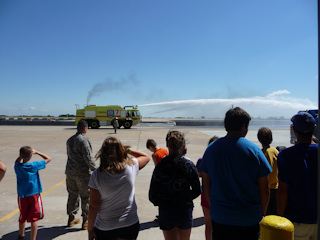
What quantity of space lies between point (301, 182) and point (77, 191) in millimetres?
3502

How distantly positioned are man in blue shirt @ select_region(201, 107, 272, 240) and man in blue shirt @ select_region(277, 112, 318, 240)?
0.25m

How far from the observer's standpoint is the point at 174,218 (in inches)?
100

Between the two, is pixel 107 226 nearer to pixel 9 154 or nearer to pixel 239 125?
pixel 239 125

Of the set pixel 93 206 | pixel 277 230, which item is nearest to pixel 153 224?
pixel 93 206

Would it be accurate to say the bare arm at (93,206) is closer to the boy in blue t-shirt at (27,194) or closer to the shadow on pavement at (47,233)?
the boy in blue t-shirt at (27,194)

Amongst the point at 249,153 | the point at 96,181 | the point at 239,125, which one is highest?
the point at 239,125

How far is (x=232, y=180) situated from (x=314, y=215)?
86 centimetres

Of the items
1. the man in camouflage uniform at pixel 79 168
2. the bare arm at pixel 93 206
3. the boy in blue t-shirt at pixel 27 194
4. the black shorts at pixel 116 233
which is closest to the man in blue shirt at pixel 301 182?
the black shorts at pixel 116 233

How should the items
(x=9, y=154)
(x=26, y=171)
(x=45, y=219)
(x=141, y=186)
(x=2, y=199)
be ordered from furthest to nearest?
(x=9, y=154) → (x=141, y=186) → (x=2, y=199) → (x=45, y=219) → (x=26, y=171)

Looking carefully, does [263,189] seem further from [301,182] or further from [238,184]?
[301,182]

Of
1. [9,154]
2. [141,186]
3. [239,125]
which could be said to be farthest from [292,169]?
[9,154]

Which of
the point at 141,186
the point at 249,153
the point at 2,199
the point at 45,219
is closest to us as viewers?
the point at 249,153

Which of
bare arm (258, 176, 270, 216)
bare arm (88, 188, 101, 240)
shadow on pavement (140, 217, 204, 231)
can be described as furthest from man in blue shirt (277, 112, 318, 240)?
shadow on pavement (140, 217, 204, 231)

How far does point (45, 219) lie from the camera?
4.52 metres
